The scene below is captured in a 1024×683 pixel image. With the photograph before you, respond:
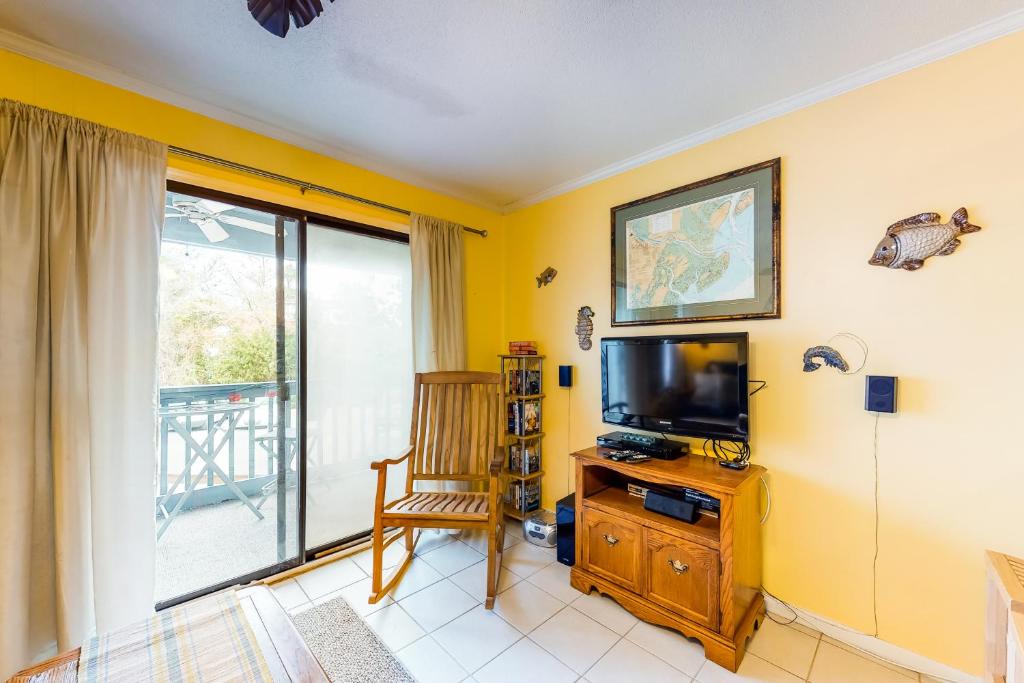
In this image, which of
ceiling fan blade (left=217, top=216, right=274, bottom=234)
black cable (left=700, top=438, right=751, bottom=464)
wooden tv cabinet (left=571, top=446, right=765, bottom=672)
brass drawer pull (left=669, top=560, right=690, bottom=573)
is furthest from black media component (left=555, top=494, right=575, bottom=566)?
ceiling fan blade (left=217, top=216, right=274, bottom=234)

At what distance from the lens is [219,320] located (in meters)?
2.11

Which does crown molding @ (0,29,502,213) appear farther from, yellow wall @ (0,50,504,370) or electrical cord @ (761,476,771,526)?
electrical cord @ (761,476,771,526)

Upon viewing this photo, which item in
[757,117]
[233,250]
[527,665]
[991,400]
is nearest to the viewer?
[991,400]

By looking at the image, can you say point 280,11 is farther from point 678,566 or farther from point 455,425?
point 678,566

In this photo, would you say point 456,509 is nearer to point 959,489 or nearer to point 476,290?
point 476,290

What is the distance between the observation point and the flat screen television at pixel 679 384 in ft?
6.23

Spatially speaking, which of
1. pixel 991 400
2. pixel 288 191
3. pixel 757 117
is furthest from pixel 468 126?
pixel 991 400

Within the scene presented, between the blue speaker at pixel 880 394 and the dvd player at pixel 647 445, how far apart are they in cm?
84

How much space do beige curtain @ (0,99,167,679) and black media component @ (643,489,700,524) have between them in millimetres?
2377

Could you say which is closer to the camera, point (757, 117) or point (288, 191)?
point (757, 117)

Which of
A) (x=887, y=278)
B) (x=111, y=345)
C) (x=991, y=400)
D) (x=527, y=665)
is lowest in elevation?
(x=527, y=665)

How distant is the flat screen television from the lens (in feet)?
6.23

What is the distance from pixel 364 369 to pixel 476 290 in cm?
113

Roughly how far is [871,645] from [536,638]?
1.48 meters
